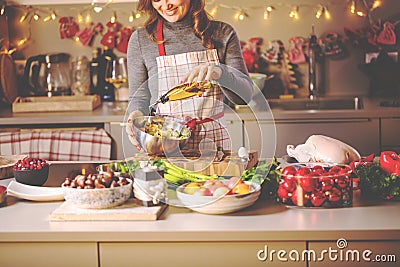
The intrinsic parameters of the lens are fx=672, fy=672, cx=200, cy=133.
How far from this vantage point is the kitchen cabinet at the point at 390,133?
3.44m

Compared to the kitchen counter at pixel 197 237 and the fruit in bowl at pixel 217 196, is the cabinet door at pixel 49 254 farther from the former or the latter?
the fruit in bowl at pixel 217 196

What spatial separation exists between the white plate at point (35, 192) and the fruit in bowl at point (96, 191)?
0.59 feet

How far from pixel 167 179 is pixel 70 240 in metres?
0.38

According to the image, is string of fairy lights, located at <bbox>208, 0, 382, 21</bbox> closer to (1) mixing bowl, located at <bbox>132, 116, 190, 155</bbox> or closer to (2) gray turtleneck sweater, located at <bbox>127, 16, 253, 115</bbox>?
(2) gray turtleneck sweater, located at <bbox>127, 16, 253, 115</bbox>

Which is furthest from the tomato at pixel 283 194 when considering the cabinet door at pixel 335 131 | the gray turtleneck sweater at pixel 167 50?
the cabinet door at pixel 335 131

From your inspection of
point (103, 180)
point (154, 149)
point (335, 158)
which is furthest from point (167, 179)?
point (335, 158)

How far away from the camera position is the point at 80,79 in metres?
4.12

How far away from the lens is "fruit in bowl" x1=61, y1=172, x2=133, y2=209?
Result: 6.00 ft

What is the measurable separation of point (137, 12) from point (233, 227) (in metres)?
2.57

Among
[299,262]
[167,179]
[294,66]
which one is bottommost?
[299,262]

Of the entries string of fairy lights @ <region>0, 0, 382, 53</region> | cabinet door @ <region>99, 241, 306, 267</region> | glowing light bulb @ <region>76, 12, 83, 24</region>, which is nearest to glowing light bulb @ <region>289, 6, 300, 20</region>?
string of fairy lights @ <region>0, 0, 382, 53</region>

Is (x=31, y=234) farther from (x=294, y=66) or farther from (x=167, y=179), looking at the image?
(x=294, y=66)

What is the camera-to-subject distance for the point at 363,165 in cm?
205

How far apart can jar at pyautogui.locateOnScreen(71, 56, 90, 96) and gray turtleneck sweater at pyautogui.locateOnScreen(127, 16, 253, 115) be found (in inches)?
55.6
